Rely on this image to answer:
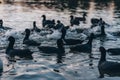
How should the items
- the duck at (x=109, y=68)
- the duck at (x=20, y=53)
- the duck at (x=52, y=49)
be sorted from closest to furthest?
1. the duck at (x=109, y=68)
2. the duck at (x=20, y=53)
3. the duck at (x=52, y=49)

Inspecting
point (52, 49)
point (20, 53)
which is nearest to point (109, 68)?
point (20, 53)

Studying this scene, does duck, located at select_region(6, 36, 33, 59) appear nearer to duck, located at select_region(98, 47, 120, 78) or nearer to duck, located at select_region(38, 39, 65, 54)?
duck, located at select_region(38, 39, 65, 54)

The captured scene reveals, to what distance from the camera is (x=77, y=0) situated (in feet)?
294

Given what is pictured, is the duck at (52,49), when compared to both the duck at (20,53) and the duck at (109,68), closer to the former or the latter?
the duck at (20,53)

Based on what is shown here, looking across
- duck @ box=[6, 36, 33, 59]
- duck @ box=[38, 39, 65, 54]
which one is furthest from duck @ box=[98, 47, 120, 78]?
duck @ box=[38, 39, 65, 54]

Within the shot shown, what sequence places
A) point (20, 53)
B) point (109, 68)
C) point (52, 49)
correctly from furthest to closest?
1. point (52, 49)
2. point (20, 53)
3. point (109, 68)

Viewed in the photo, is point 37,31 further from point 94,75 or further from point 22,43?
point 94,75

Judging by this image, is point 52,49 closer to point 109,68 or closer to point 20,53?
point 20,53

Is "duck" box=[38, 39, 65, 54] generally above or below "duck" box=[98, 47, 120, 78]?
below

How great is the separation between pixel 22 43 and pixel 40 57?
5827 mm

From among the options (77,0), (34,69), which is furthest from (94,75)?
(77,0)

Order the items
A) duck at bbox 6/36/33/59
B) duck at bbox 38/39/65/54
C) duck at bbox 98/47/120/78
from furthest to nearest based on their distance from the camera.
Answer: duck at bbox 38/39/65/54 → duck at bbox 6/36/33/59 → duck at bbox 98/47/120/78

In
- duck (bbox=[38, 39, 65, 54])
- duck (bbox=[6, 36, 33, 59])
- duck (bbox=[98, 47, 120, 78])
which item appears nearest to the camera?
duck (bbox=[98, 47, 120, 78])

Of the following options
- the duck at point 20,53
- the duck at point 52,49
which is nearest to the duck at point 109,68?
the duck at point 20,53
